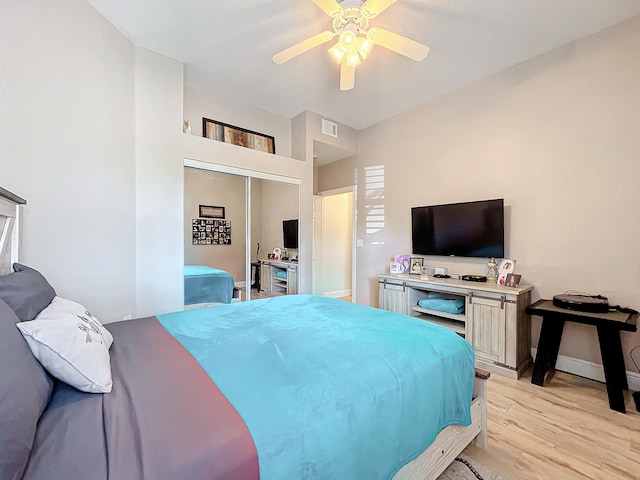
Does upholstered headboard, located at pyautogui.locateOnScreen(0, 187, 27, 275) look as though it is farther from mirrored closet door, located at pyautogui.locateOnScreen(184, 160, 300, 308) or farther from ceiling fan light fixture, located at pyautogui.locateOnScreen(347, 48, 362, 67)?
ceiling fan light fixture, located at pyautogui.locateOnScreen(347, 48, 362, 67)

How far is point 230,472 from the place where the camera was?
2.22 feet

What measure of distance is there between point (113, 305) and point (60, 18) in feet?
6.88

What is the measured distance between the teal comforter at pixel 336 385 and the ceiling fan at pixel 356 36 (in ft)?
6.33

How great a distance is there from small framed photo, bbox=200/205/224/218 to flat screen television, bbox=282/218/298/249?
0.88 meters

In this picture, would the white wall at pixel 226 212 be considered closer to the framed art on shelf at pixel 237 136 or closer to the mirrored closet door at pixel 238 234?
the mirrored closet door at pixel 238 234

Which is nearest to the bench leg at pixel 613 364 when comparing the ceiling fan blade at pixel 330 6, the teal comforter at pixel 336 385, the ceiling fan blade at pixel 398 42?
the teal comforter at pixel 336 385

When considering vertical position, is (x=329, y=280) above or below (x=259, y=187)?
below

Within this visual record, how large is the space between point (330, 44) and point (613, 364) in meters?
3.42

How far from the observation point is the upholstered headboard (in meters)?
1.43

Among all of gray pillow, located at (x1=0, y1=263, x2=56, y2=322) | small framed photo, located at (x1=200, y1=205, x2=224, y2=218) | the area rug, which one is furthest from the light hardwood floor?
small framed photo, located at (x1=200, y1=205, x2=224, y2=218)

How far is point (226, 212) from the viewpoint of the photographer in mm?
3465

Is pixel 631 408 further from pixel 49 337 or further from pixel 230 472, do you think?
pixel 49 337

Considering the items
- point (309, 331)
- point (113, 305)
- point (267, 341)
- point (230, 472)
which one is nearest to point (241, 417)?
point (230, 472)

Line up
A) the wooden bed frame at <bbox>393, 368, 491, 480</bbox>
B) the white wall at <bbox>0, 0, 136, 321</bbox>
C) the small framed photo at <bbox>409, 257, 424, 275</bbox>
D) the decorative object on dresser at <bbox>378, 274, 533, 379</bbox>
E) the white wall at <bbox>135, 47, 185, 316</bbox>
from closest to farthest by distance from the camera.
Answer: the wooden bed frame at <bbox>393, 368, 491, 480</bbox>
the white wall at <bbox>0, 0, 136, 321</bbox>
the decorative object on dresser at <bbox>378, 274, 533, 379</bbox>
the white wall at <bbox>135, 47, 185, 316</bbox>
the small framed photo at <bbox>409, 257, 424, 275</bbox>
